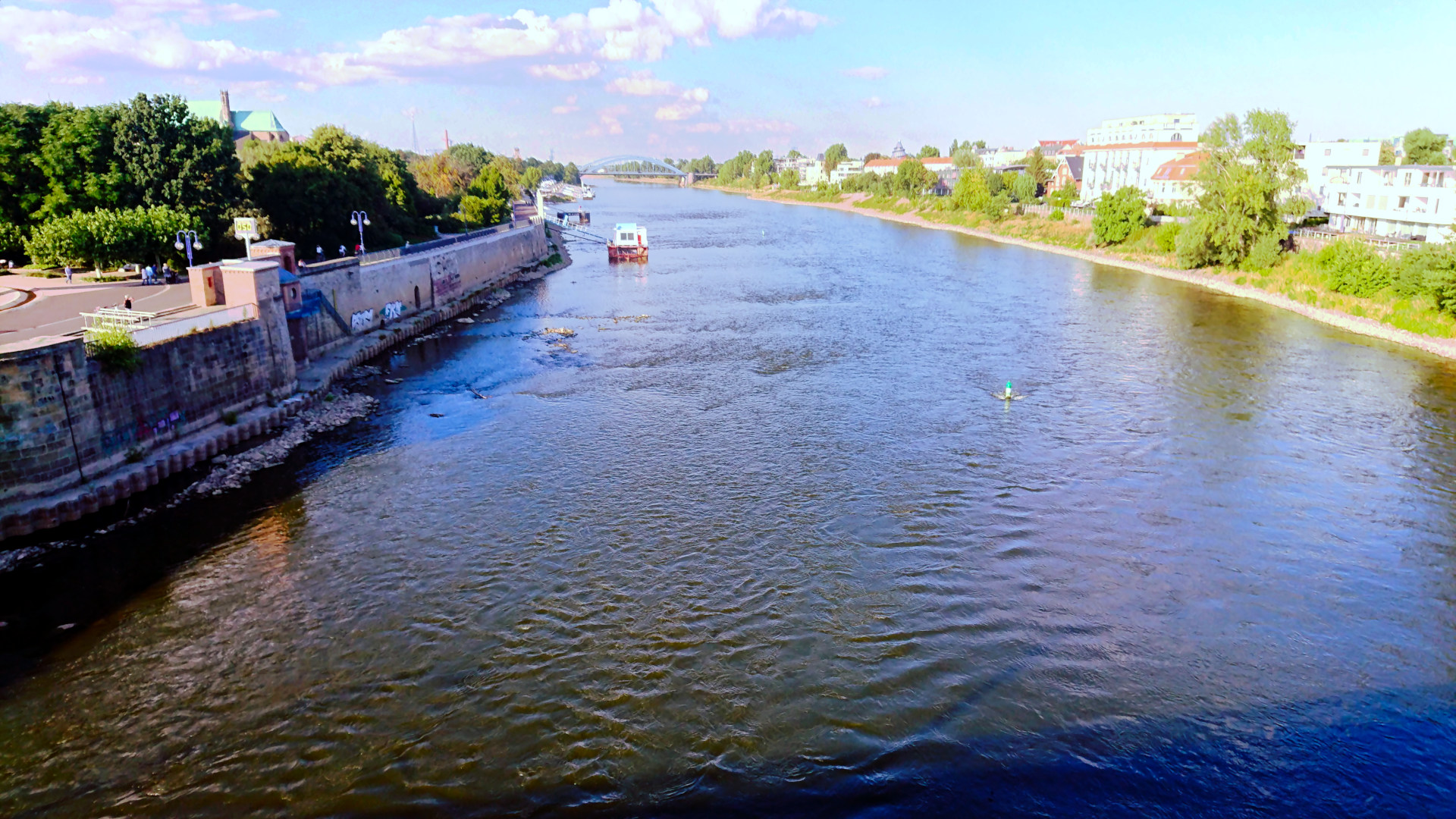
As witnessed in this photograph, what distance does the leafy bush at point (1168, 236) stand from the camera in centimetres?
4222

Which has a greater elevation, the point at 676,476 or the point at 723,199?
the point at 723,199

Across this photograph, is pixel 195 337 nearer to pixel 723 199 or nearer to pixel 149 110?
pixel 149 110

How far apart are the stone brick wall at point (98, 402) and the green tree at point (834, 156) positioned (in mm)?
133963

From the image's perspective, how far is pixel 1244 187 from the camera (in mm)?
35344

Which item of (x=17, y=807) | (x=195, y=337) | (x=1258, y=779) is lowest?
(x=1258, y=779)

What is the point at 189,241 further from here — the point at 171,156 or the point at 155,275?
the point at 171,156

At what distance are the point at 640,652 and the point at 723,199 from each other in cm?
12758

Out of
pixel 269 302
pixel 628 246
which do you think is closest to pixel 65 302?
pixel 269 302

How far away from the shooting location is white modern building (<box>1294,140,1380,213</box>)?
4612 centimetres

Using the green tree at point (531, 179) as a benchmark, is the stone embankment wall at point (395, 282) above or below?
below

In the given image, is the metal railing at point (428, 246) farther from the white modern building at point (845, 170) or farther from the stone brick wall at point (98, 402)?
the white modern building at point (845, 170)

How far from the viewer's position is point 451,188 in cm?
5994

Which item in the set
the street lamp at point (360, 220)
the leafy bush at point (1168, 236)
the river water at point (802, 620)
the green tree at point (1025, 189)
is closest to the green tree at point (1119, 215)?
the leafy bush at point (1168, 236)

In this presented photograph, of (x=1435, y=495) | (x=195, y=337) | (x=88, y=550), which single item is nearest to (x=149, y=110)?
(x=195, y=337)
